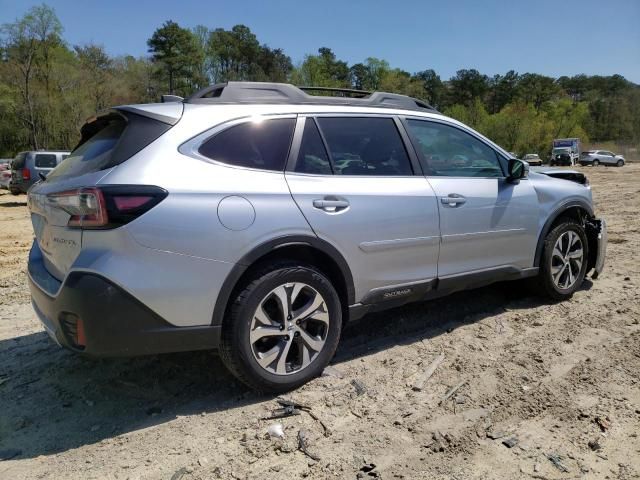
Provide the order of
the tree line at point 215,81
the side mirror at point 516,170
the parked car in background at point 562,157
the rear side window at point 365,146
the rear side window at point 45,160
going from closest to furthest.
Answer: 1. the rear side window at point 365,146
2. the side mirror at point 516,170
3. the rear side window at point 45,160
4. the tree line at point 215,81
5. the parked car in background at point 562,157

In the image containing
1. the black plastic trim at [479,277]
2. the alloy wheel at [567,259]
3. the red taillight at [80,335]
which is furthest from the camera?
the alloy wheel at [567,259]

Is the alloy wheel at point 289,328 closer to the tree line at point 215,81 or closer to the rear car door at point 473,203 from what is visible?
the rear car door at point 473,203

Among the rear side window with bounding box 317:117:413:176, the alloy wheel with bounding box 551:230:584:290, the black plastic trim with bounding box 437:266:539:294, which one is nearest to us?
the rear side window with bounding box 317:117:413:176

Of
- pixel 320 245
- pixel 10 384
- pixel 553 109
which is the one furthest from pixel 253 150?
pixel 553 109

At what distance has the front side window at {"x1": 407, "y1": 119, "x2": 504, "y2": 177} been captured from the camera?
3861 millimetres

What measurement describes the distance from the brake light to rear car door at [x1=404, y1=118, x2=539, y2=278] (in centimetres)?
208

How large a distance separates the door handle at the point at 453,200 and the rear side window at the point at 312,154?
0.99 m

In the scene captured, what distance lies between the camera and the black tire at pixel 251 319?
2842 millimetres

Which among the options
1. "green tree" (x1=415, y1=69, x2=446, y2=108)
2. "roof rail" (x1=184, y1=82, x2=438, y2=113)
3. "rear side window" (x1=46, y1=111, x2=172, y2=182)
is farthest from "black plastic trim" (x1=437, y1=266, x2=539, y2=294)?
"green tree" (x1=415, y1=69, x2=446, y2=108)

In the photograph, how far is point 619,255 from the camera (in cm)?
652

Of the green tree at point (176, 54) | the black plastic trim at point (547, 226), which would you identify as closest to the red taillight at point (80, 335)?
the black plastic trim at point (547, 226)

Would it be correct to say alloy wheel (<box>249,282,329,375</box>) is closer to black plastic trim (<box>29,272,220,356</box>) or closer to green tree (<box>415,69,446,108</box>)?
black plastic trim (<box>29,272,220,356</box>)

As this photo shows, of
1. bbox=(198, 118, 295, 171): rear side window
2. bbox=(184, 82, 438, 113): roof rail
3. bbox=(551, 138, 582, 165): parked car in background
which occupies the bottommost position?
bbox=(198, 118, 295, 171): rear side window

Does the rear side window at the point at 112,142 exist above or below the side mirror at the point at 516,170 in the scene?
above
